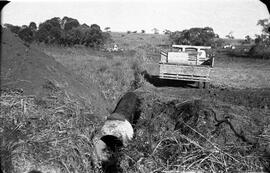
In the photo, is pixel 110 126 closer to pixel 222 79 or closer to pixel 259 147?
pixel 259 147

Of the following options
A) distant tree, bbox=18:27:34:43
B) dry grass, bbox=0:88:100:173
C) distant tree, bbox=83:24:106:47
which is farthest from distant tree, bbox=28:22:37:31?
dry grass, bbox=0:88:100:173

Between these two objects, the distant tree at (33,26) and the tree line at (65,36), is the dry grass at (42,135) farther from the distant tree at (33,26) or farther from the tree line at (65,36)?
the distant tree at (33,26)

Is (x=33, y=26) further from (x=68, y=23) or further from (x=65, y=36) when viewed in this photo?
(x=65, y=36)

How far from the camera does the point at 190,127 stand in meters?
4.68

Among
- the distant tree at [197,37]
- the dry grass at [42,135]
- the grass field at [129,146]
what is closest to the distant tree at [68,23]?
the distant tree at [197,37]

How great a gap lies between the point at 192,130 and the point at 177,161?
3.08 ft

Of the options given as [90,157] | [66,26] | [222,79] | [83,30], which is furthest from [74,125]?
[66,26]

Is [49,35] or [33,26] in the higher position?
[33,26]

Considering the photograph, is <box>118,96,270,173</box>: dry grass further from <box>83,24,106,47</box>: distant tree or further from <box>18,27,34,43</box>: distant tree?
<box>18,27,34,43</box>: distant tree

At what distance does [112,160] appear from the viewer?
5.20 metres

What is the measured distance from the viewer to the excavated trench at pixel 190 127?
14.8 feet

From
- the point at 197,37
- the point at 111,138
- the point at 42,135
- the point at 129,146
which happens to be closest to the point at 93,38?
the point at 197,37

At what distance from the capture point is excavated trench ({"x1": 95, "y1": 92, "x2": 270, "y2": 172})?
4.52 metres

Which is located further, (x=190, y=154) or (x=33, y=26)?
(x=33, y=26)
